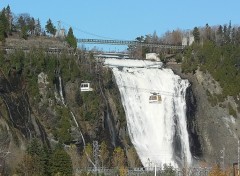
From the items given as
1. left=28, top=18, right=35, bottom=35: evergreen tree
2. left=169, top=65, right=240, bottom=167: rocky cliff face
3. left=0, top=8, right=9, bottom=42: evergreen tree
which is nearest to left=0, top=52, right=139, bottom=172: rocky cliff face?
left=0, top=8, right=9, bottom=42: evergreen tree

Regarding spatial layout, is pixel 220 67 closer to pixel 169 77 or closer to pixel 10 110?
pixel 169 77

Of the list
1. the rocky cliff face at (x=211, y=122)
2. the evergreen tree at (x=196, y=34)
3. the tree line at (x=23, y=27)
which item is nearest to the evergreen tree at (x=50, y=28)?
the tree line at (x=23, y=27)

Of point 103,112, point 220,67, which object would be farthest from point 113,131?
point 220,67

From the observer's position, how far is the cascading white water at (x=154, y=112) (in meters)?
106

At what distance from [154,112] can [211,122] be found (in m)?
9.94

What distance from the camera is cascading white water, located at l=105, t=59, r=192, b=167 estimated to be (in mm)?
106062

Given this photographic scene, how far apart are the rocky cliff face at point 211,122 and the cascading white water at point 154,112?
2.62 m

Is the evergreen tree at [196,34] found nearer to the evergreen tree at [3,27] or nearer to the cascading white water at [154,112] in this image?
the cascading white water at [154,112]

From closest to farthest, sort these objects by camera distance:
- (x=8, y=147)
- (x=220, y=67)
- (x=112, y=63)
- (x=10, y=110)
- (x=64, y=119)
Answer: (x=8, y=147) < (x=10, y=110) < (x=64, y=119) < (x=112, y=63) < (x=220, y=67)

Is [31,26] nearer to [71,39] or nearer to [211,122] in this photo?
[71,39]

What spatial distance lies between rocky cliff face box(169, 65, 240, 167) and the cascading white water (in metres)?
2.62

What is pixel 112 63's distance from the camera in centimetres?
11400

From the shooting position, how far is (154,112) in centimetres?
11150

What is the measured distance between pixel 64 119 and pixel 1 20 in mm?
21790
